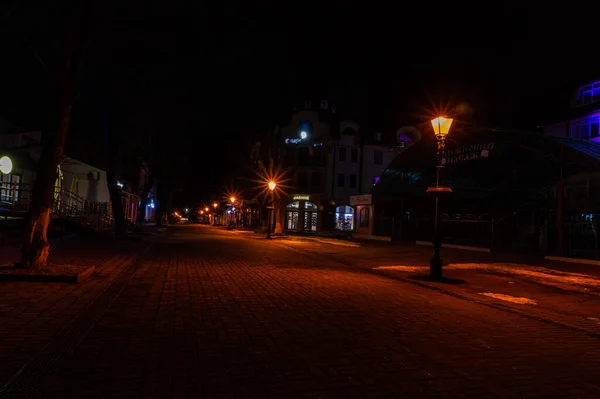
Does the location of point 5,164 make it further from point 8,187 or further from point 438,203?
point 438,203

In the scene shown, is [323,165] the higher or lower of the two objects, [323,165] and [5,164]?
the higher

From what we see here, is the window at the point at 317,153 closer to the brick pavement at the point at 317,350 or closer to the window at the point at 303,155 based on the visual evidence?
the window at the point at 303,155

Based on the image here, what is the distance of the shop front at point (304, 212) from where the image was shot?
53.2 metres

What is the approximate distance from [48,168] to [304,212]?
4339 centimetres

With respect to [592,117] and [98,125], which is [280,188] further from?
[592,117]

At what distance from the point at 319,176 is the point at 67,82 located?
4227 cm

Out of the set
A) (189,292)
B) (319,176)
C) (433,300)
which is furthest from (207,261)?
(319,176)

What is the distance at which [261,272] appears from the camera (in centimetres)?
1356

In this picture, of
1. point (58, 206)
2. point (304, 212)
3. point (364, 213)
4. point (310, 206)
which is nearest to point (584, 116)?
point (364, 213)

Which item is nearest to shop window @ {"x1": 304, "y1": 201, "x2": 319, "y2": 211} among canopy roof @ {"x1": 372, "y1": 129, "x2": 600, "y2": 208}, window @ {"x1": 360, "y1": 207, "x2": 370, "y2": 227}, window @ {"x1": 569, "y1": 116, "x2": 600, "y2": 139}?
window @ {"x1": 360, "y1": 207, "x2": 370, "y2": 227}

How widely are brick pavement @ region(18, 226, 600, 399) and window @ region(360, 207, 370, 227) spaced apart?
30122 millimetres

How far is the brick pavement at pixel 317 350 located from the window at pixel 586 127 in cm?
2971

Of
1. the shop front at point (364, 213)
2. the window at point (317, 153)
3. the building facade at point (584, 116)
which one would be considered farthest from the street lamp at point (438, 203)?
the window at point (317, 153)

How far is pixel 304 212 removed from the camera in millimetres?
53844
